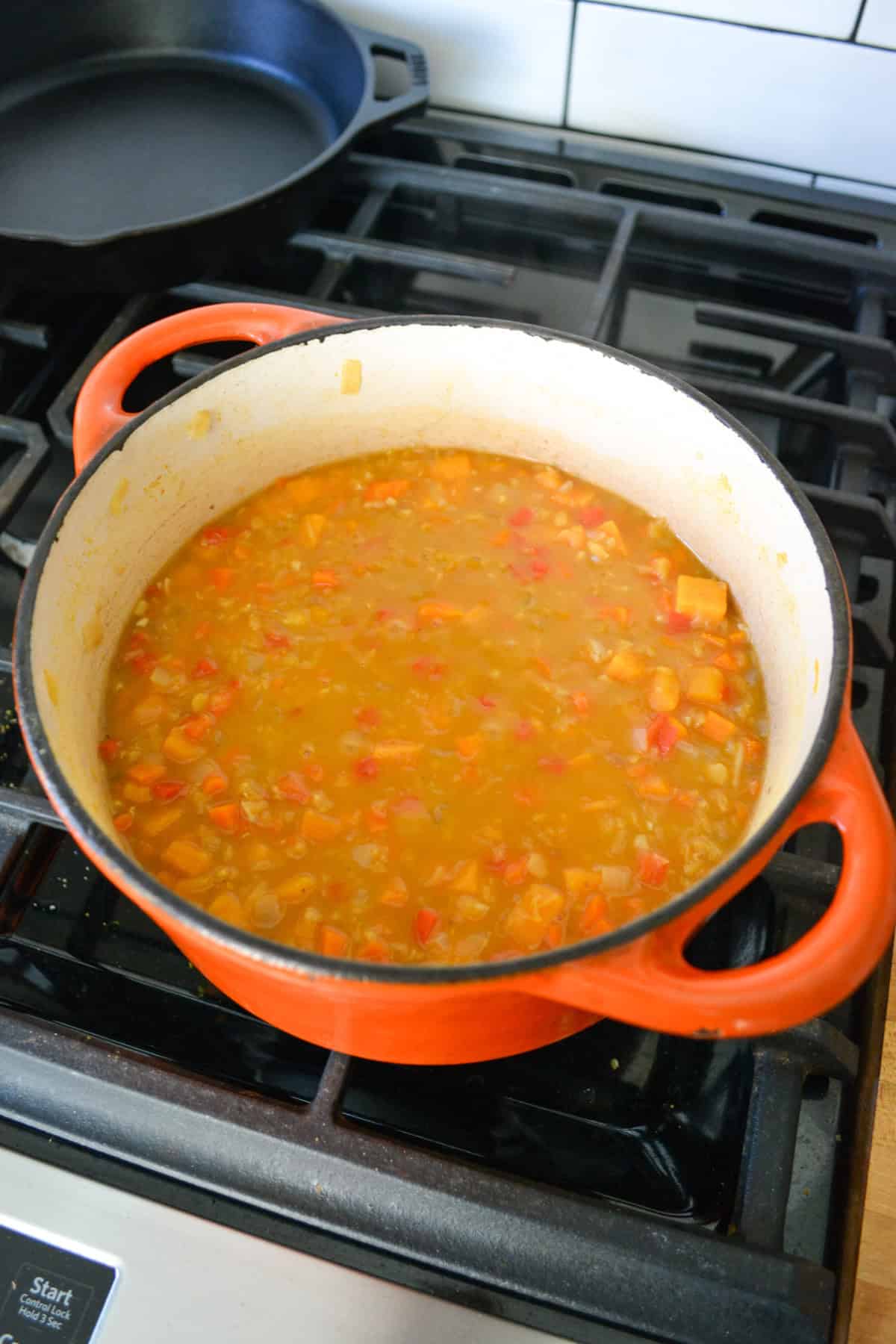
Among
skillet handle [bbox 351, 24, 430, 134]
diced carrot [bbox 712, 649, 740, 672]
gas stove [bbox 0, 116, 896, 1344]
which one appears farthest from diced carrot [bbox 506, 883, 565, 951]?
skillet handle [bbox 351, 24, 430, 134]

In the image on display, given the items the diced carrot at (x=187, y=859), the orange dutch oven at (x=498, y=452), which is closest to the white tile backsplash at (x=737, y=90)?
the orange dutch oven at (x=498, y=452)

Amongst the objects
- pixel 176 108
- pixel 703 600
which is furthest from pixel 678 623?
pixel 176 108

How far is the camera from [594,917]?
1.00 meters

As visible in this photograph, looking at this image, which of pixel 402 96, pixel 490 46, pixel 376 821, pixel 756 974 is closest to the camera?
pixel 756 974

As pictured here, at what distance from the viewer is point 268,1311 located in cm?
82

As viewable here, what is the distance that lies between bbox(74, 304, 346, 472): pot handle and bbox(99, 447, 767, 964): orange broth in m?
0.21

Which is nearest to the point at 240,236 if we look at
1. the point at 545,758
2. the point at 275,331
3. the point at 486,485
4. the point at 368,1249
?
the point at 275,331

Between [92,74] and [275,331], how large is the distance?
37.5 inches

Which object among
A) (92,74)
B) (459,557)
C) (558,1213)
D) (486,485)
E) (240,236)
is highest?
(92,74)

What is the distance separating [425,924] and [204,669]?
1.30 feet

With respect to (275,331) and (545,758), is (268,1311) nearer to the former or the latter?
(545,758)

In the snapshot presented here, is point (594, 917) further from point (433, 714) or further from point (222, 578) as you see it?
point (222, 578)

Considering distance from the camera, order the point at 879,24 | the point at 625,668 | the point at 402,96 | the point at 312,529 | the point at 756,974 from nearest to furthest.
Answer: the point at 756,974 → the point at 625,668 → the point at 312,529 → the point at 879,24 → the point at 402,96

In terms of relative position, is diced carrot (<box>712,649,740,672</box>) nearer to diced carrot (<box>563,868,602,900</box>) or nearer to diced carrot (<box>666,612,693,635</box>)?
diced carrot (<box>666,612,693,635</box>)
